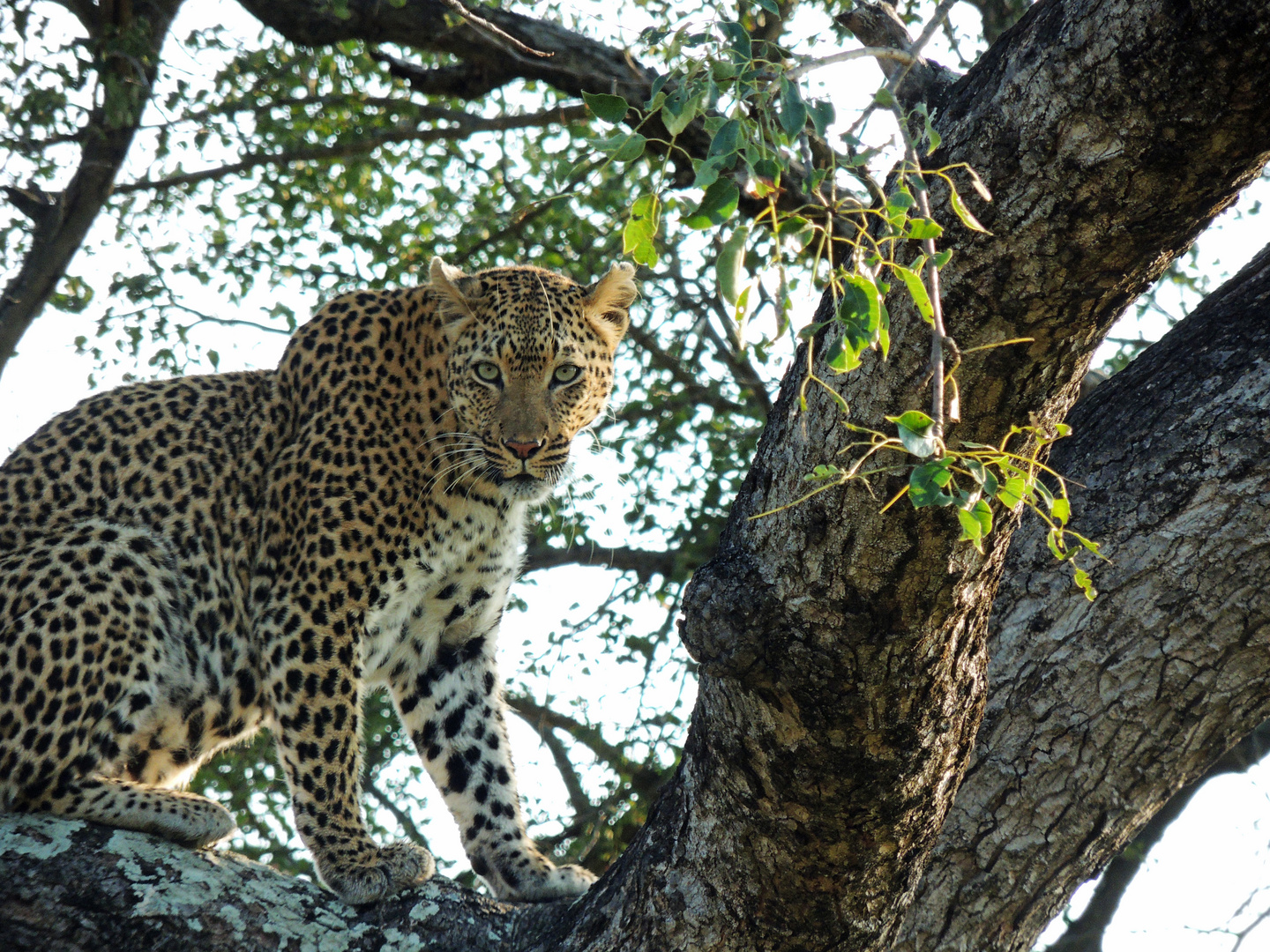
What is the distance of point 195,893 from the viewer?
144 inches

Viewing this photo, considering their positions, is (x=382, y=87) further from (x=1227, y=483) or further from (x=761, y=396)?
(x=1227, y=483)

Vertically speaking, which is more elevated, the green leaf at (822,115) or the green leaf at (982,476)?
the green leaf at (822,115)

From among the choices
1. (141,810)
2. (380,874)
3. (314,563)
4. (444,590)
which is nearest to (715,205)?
(380,874)

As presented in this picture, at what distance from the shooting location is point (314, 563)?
4.99m

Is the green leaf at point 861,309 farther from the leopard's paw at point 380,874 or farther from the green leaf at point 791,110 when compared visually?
the leopard's paw at point 380,874

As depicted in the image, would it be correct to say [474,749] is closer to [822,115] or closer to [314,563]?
[314,563]

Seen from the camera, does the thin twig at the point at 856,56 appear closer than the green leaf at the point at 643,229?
Yes

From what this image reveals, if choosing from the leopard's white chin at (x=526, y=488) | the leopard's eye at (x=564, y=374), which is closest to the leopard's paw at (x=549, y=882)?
the leopard's white chin at (x=526, y=488)

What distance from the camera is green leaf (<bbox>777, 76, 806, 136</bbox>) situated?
1.97 meters

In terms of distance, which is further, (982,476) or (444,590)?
(444,590)

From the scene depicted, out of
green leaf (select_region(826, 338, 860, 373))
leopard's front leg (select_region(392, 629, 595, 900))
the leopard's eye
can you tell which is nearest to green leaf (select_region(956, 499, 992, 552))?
green leaf (select_region(826, 338, 860, 373))

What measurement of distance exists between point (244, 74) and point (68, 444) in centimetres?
349

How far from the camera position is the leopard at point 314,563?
4449 millimetres

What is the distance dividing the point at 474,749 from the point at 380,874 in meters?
1.19
